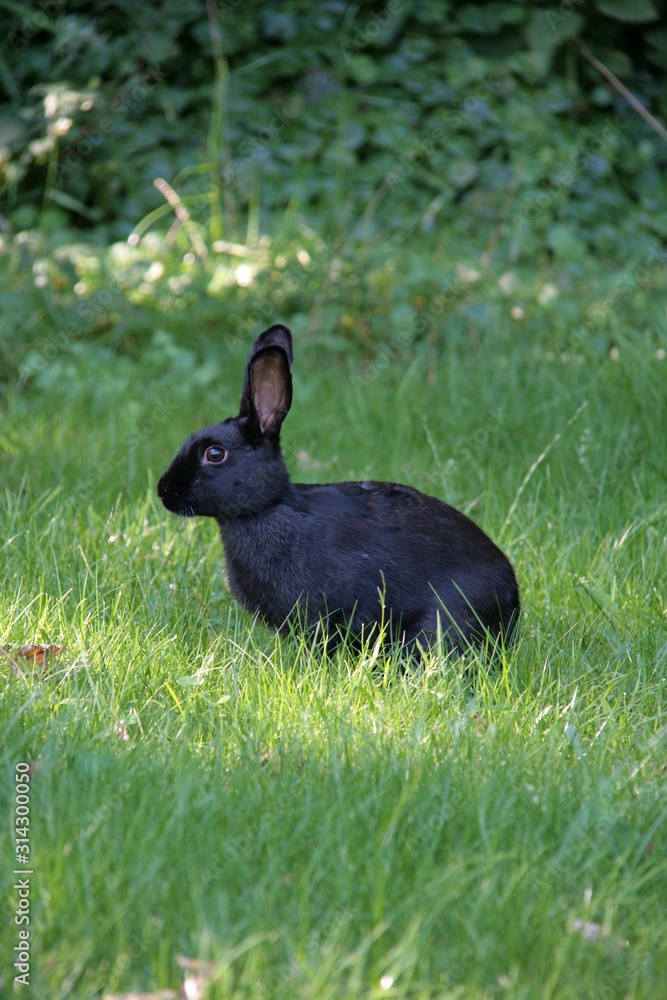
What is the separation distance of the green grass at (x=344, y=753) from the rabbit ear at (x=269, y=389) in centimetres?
68

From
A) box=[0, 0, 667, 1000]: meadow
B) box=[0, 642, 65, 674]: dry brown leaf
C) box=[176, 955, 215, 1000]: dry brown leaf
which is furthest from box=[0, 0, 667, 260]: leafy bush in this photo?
box=[176, 955, 215, 1000]: dry brown leaf

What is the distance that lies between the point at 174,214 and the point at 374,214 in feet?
4.89

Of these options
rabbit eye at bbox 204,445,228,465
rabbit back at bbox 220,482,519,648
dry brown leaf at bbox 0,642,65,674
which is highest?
rabbit eye at bbox 204,445,228,465

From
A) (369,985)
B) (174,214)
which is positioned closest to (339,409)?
(174,214)

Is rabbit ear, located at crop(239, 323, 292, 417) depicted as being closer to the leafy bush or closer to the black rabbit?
the black rabbit

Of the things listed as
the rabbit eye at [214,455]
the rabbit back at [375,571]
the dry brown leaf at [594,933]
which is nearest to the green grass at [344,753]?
the dry brown leaf at [594,933]

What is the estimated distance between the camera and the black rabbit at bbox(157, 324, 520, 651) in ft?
11.6

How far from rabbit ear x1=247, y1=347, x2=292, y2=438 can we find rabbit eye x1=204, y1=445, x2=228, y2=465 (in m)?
0.14

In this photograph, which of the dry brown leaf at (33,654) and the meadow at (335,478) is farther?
the dry brown leaf at (33,654)

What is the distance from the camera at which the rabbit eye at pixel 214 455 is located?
364 centimetres

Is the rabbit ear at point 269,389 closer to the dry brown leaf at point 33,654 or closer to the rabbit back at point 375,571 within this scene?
the rabbit back at point 375,571

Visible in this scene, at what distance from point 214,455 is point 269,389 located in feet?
0.93

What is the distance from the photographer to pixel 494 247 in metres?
7.57

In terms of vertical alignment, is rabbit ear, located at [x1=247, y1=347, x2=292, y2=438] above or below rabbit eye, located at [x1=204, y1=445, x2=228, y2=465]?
above
